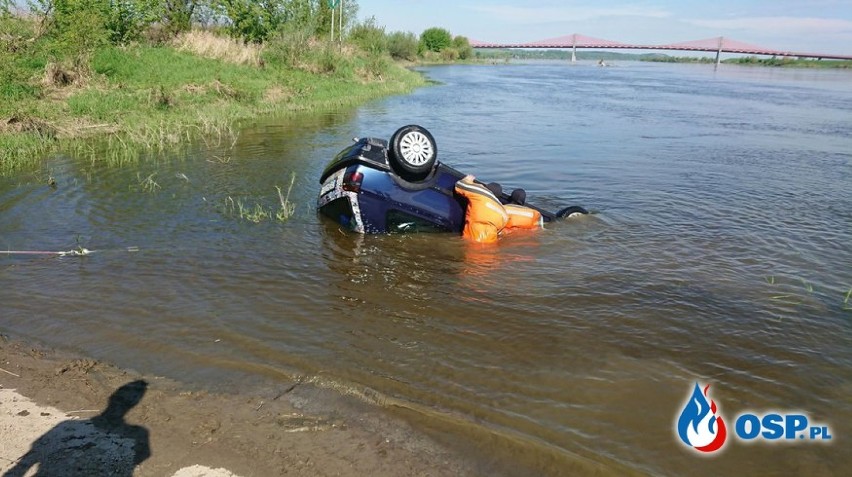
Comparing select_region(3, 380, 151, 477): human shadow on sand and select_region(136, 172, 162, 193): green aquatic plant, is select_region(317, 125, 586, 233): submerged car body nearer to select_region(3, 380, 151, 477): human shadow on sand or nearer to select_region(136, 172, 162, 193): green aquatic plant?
select_region(136, 172, 162, 193): green aquatic plant

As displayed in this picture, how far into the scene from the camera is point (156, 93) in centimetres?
1889

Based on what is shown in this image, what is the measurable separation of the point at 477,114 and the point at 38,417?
21.7m

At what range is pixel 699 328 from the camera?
5.55 m

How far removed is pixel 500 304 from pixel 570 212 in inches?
144

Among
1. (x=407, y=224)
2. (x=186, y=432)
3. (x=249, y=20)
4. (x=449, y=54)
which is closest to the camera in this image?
(x=186, y=432)

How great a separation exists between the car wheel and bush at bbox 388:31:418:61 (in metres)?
76.0

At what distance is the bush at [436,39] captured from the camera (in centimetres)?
11450

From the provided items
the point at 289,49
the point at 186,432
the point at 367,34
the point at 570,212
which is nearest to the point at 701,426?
the point at 186,432

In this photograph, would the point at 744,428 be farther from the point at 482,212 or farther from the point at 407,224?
the point at 407,224

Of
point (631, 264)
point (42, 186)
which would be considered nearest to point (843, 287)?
point (631, 264)

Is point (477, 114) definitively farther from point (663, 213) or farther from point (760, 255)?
point (760, 255)

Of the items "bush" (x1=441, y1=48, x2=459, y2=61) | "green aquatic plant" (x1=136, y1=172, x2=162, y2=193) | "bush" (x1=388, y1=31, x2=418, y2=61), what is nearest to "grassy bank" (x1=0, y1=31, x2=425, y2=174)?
"green aquatic plant" (x1=136, y1=172, x2=162, y2=193)

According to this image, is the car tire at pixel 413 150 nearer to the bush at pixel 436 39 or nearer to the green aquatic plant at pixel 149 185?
the green aquatic plant at pixel 149 185

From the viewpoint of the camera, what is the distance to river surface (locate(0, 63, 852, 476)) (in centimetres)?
417
